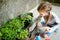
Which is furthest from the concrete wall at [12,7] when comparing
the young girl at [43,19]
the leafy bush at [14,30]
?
the young girl at [43,19]

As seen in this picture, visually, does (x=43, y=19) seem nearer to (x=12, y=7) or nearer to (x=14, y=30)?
(x=14, y=30)

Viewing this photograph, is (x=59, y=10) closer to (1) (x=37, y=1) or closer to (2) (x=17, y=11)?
(1) (x=37, y=1)

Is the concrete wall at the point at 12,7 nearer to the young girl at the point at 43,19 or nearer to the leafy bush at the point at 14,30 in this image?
the leafy bush at the point at 14,30

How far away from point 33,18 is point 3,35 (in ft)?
1.35

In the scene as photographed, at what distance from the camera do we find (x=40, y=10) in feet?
5.86

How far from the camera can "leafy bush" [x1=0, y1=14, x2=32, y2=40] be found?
1744 mm

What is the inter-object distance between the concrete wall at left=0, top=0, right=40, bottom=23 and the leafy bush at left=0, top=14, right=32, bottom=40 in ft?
0.33

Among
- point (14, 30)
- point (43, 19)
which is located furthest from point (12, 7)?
point (43, 19)

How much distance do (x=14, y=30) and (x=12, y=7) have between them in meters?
0.37

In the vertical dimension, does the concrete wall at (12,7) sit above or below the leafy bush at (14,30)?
above

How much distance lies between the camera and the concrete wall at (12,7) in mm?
1928

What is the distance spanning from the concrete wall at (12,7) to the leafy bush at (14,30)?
100 millimetres

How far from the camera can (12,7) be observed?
2.09 metres

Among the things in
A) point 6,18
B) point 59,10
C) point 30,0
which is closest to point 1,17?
point 6,18
